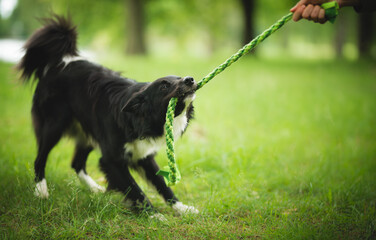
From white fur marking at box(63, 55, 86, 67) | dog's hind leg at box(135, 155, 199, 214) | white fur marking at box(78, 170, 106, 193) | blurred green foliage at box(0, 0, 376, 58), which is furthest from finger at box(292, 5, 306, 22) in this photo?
blurred green foliage at box(0, 0, 376, 58)

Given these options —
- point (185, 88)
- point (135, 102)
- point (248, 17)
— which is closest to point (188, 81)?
point (185, 88)

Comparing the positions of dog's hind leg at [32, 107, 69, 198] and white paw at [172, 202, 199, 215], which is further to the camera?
dog's hind leg at [32, 107, 69, 198]

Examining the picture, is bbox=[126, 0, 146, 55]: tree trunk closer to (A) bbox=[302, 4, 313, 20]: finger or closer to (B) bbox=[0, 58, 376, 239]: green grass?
(B) bbox=[0, 58, 376, 239]: green grass

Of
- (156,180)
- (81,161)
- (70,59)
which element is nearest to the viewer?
(156,180)

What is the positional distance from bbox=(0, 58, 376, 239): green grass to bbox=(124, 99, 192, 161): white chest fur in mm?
422

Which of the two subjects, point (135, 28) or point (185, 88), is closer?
point (185, 88)

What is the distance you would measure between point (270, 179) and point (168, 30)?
84.9 ft

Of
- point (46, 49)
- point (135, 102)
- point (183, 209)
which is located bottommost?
point (183, 209)

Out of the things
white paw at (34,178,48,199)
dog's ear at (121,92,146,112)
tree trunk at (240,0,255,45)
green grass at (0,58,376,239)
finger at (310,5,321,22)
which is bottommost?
green grass at (0,58,376,239)

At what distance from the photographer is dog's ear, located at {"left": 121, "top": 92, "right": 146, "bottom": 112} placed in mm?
Answer: 2515

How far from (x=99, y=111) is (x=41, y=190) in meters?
0.92

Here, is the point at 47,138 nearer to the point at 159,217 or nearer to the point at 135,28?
the point at 159,217

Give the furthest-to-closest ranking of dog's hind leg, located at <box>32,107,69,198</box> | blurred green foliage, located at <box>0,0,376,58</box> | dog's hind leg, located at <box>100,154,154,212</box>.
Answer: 1. blurred green foliage, located at <box>0,0,376,58</box>
2. dog's hind leg, located at <box>32,107,69,198</box>
3. dog's hind leg, located at <box>100,154,154,212</box>

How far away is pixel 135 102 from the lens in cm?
256
